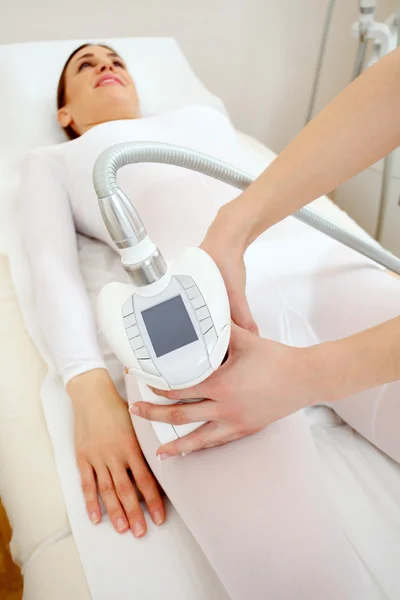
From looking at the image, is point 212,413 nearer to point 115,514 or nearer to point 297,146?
point 115,514

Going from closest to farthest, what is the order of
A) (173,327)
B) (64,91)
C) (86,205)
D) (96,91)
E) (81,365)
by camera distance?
(173,327), (81,365), (86,205), (96,91), (64,91)

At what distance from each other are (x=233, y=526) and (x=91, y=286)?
0.67 m

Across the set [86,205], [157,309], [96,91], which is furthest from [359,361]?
[96,91]

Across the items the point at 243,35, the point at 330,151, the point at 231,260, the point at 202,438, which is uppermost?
the point at 243,35

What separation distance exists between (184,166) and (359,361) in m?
0.41

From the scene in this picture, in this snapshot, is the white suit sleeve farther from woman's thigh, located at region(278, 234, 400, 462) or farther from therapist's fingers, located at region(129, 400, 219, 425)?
woman's thigh, located at region(278, 234, 400, 462)

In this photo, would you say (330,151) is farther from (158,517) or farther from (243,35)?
(243,35)

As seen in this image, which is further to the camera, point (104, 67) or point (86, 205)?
point (104, 67)

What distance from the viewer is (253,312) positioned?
2.97 feet

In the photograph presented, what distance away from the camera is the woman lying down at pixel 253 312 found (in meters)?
0.60

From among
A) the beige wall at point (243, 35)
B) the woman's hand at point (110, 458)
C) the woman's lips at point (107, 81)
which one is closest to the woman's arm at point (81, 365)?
the woman's hand at point (110, 458)

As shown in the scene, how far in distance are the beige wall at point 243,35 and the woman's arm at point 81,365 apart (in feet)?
2.87

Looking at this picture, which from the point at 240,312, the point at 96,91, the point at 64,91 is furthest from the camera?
the point at 64,91

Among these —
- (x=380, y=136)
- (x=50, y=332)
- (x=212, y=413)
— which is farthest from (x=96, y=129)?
(x=212, y=413)
